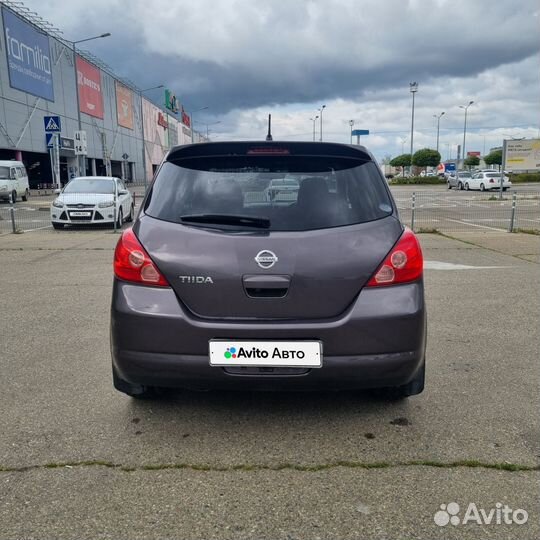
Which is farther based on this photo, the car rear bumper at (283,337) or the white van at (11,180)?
the white van at (11,180)

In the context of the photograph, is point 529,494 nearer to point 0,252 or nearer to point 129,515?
point 129,515

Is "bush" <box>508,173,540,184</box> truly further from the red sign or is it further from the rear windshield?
the rear windshield

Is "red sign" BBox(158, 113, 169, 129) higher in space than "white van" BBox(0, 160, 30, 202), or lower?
higher

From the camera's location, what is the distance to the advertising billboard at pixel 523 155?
39719mm

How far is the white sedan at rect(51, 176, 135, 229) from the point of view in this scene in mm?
14461

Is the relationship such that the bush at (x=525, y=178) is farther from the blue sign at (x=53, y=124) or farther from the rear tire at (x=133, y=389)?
the rear tire at (x=133, y=389)

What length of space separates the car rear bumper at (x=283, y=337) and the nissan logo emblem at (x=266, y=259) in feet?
0.99

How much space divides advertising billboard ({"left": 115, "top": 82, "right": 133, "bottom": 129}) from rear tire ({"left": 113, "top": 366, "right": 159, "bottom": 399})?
60.5m

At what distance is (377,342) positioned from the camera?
269 centimetres

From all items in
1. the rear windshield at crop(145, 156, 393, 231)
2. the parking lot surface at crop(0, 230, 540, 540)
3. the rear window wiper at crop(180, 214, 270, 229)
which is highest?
the rear windshield at crop(145, 156, 393, 231)

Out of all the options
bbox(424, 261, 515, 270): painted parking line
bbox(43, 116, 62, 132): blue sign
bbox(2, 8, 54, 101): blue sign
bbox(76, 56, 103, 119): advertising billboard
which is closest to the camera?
bbox(424, 261, 515, 270): painted parking line

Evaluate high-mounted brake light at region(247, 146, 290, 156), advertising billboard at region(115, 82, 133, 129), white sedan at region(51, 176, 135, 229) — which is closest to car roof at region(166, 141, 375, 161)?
high-mounted brake light at region(247, 146, 290, 156)

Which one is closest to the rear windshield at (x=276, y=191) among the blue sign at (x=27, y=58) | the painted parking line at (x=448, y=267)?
the painted parking line at (x=448, y=267)

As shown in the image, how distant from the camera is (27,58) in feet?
128
